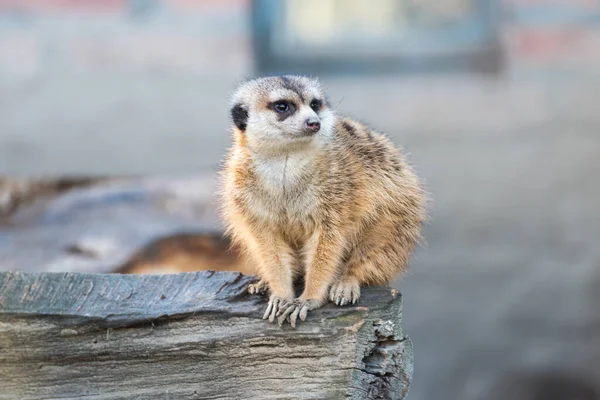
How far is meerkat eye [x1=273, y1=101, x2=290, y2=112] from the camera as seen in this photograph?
3.08 metres

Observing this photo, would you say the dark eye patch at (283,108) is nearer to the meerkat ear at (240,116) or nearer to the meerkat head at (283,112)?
the meerkat head at (283,112)

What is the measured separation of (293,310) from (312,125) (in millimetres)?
624

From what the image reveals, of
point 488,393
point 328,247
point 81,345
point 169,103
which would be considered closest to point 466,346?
point 488,393

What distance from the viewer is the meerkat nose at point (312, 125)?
2.93 metres

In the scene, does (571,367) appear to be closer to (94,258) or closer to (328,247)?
(94,258)

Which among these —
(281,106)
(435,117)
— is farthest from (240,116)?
(435,117)

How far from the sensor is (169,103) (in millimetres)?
6625

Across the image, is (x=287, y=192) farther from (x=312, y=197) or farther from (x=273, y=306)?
(x=273, y=306)

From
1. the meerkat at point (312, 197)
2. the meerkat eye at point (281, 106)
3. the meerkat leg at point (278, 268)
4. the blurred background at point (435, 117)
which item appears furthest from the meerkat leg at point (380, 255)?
the blurred background at point (435, 117)

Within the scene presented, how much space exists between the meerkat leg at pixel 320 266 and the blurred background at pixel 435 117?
3279 millimetres

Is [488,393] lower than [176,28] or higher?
lower

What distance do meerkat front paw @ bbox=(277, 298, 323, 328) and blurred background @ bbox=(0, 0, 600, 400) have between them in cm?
356

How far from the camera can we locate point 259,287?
2887 mm

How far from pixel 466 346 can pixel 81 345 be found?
4091mm
